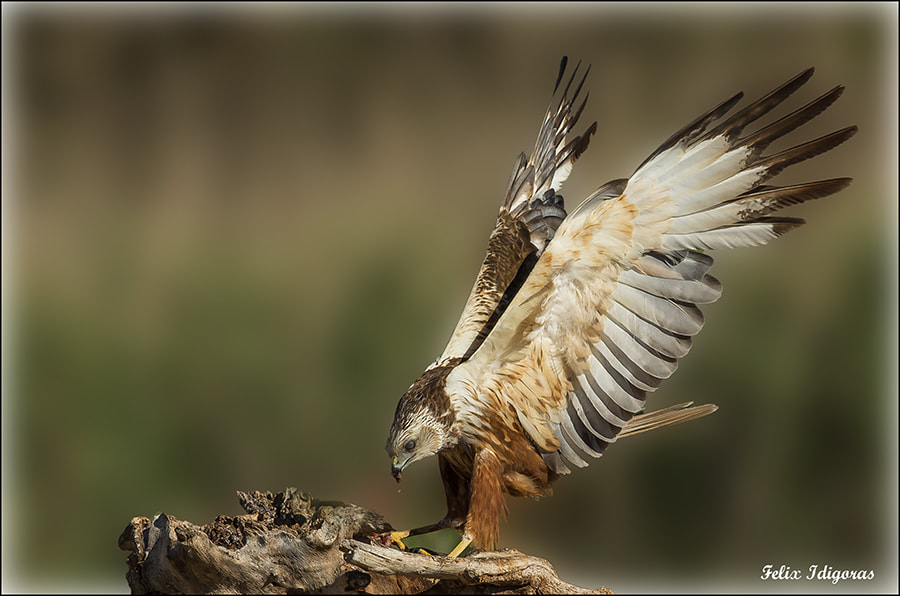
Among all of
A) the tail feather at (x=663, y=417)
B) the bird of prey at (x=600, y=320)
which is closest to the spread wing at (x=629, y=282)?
the bird of prey at (x=600, y=320)

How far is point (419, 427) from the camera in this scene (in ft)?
4.22

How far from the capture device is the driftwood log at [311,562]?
119 centimetres

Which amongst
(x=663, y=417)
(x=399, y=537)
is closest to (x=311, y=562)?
(x=399, y=537)

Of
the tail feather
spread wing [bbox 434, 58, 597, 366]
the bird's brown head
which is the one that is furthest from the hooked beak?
the tail feather

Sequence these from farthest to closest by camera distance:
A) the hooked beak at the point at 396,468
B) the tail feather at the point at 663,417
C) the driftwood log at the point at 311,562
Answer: the tail feather at the point at 663,417
the hooked beak at the point at 396,468
the driftwood log at the point at 311,562

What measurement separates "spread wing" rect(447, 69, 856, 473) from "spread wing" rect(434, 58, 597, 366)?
0.67ft

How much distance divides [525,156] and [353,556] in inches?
45.8

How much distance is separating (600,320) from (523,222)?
60 centimetres

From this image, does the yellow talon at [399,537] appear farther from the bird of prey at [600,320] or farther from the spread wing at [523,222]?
the spread wing at [523,222]

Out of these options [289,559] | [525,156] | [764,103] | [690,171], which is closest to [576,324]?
[690,171]

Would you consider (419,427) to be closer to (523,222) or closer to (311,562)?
(311,562)

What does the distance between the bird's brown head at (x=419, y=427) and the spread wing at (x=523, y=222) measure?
195 mm

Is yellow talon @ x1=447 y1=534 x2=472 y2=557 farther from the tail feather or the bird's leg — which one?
the tail feather

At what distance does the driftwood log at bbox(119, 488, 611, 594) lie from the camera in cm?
119
